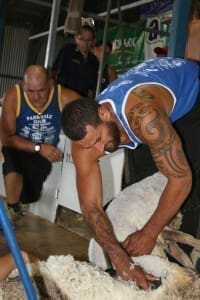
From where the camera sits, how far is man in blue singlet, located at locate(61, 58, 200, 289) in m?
1.45

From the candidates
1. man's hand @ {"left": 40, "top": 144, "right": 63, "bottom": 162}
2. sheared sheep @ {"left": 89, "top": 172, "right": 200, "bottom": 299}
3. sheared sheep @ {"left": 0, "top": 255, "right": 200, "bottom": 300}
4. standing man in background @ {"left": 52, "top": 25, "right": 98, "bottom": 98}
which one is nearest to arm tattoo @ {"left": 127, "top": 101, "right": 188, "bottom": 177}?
sheared sheep @ {"left": 89, "top": 172, "right": 200, "bottom": 299}

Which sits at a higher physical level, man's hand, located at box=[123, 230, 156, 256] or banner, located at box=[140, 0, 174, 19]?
banner, located at box=[140, 0, 174, 19]

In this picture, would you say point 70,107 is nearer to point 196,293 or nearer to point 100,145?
point 100,145

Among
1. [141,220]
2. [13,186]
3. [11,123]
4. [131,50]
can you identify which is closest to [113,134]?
[141,220]

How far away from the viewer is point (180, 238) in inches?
63.2

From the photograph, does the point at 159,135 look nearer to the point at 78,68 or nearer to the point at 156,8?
the point at 78,68

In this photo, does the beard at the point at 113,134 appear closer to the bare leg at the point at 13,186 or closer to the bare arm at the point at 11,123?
the bare arm at the point at 11,123

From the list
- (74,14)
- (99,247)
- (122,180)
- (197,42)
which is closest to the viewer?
(99,247)

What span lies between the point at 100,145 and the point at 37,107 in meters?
1.76

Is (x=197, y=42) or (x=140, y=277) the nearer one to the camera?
(x=140, y=277)

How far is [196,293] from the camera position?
128 cm

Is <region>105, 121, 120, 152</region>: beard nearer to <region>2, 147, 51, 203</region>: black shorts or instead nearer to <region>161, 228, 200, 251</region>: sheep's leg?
<region>161, 228, 200, 251</region>: sheep's leg

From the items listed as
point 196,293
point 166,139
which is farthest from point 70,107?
point 196,293

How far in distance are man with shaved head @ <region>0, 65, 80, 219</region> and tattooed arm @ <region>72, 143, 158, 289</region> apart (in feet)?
4.27
